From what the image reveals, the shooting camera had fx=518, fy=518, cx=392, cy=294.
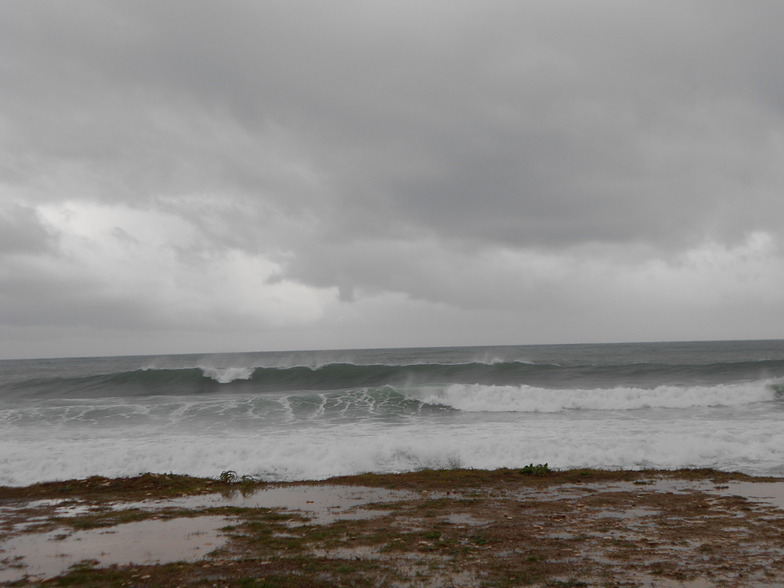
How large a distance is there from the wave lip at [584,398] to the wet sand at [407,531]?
42.3 feet

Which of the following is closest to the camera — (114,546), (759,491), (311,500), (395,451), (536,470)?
(114,546)

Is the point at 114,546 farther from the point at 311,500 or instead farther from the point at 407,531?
the point at 407,531

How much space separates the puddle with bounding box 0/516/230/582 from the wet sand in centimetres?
3

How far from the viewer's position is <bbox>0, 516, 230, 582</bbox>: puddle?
654 cm

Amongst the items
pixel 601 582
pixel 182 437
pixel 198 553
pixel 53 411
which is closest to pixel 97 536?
pixel 198 553

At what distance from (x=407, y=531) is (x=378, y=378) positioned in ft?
105

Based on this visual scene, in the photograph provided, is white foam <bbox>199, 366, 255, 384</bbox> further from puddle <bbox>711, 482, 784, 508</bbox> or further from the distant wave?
puddle <bbox>711, 482, 784, 508</bbox>

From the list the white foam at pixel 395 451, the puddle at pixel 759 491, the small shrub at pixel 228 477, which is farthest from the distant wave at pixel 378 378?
the puddle at pixel 759 491

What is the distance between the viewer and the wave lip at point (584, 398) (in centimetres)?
2381

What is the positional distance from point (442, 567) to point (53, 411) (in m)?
22.8

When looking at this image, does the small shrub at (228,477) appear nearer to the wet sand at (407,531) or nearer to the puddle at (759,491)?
the wet sand at (407,531)

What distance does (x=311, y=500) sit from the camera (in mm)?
9711

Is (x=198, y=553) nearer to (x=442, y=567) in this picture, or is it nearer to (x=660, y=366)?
(x=442, y=567)

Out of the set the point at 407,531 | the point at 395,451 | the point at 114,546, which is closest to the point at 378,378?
the point at 395,451
